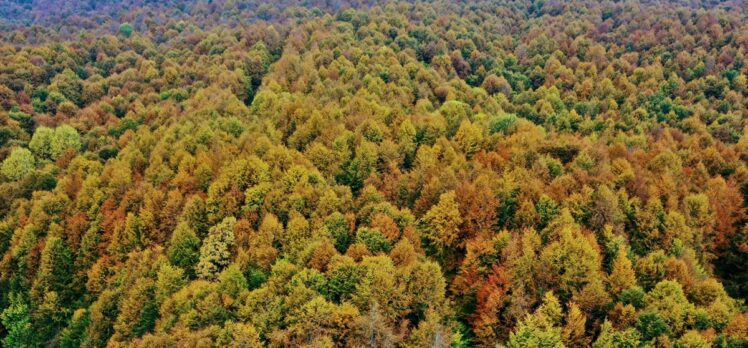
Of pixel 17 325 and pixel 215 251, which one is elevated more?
pixel 215 251

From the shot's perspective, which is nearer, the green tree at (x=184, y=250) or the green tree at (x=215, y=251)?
the green tree at (x=215, y=251)

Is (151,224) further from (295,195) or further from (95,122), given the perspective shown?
(95,122)

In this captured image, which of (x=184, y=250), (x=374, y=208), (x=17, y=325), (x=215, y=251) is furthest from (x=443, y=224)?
(x=17, y=325)

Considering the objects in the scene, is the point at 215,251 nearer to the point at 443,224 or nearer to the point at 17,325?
the point at 443,224

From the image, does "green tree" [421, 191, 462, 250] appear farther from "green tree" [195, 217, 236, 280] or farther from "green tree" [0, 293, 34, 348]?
"green tree" [0, 293, 34, 348]

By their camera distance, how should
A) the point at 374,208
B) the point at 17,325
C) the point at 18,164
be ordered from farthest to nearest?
the point at 18,164 < the point at 17,325 < the point at 374,208

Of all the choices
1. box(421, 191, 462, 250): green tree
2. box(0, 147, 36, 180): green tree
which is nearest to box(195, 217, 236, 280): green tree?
box(421, 191, 462, 250): green tree

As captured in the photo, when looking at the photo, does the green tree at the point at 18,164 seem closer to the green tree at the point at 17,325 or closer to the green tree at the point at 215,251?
the green tree at the point at 17,325

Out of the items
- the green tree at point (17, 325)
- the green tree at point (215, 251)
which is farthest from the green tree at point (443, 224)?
the green tree at point (17, 325)

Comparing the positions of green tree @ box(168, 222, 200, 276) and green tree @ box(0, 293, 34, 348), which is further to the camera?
green tree @ box(0, 293, 34, 348)
